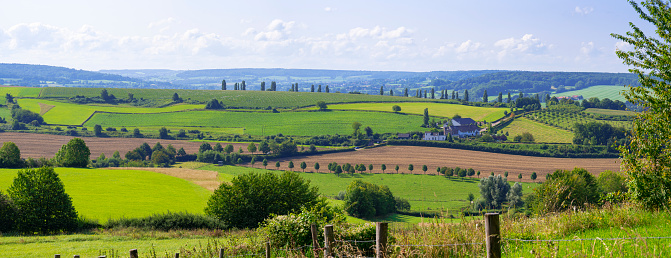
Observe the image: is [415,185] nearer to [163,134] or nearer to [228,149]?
[228,149]

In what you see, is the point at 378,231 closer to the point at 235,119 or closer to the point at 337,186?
the point at 337,186

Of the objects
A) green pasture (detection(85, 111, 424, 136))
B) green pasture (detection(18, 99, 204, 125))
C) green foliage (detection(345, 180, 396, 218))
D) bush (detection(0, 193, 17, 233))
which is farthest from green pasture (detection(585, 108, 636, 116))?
bush (detection(0, 193, 17, 233))

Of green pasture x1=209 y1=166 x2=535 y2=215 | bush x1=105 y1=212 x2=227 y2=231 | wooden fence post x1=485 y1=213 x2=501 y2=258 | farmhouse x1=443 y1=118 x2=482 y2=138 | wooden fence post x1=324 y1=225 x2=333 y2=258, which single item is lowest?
green pasture x1=209 y1=166 x2=535 y2=215

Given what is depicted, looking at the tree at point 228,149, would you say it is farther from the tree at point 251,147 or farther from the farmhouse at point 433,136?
the farmhouse at point 433,136

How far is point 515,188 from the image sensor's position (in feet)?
262

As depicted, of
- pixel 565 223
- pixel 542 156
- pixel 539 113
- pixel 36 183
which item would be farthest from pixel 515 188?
pixel 539 113

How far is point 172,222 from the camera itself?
36.1m

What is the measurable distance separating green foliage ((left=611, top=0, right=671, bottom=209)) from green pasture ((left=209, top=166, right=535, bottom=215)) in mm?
58814

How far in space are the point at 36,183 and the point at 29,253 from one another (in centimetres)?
1526

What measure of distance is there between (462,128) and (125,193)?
11725 cm

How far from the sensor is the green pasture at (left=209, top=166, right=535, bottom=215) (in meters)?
81.0

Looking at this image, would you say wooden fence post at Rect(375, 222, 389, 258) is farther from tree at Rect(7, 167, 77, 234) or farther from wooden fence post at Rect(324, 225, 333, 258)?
tree at Rect(7, 167, 77, 234)

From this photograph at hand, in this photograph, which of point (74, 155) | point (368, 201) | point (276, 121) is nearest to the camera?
point (368, 201)


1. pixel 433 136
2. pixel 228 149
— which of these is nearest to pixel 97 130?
pixel 228 149
